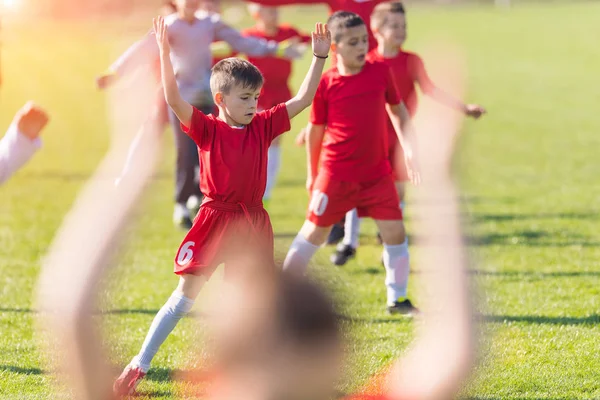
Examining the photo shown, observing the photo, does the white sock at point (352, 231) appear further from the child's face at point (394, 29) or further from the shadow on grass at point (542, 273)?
the child's face at point (394, 29)

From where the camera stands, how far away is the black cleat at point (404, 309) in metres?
6.24

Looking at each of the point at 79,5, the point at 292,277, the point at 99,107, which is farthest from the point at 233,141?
the point at 79,5

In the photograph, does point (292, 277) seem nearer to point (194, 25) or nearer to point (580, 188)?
point (194, 25)

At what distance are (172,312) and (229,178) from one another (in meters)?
0.70

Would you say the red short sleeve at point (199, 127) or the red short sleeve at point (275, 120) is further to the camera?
the red short sleeve at point (275, 120)

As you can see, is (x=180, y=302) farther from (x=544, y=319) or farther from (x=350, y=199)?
(x=544, y=319)

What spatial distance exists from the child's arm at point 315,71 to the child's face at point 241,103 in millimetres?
250

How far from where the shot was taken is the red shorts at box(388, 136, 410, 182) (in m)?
7.32

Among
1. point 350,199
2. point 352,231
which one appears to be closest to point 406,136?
point 350,199

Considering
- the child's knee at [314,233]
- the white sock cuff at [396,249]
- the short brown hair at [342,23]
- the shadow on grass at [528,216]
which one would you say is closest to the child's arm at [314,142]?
the child's knee at [314,233]

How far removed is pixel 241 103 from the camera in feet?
14.5

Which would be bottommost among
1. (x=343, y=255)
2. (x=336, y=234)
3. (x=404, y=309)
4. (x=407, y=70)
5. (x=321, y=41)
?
(x=336, y=234)

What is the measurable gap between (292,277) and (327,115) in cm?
263

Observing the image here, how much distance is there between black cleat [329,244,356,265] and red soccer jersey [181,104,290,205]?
324cm
